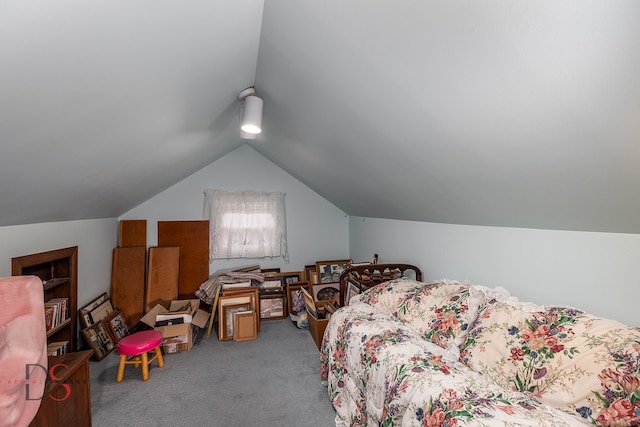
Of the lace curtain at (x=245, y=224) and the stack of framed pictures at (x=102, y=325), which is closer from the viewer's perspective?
the stack of framed pictures at (x=102, y=325)

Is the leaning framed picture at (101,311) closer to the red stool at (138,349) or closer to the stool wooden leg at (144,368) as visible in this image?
the red stool at (138,349)

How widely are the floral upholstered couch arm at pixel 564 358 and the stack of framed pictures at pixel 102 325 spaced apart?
3313 millimetres

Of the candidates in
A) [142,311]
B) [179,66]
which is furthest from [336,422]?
[142,311]

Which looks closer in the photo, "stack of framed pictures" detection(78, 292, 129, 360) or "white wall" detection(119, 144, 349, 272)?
"stack of framed pictures" detection(78, 292, 129, 360)

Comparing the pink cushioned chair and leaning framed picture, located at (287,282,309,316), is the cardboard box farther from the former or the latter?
the pink cushioned chair

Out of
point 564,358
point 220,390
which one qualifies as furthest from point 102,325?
point 564,358

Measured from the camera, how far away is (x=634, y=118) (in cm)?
82

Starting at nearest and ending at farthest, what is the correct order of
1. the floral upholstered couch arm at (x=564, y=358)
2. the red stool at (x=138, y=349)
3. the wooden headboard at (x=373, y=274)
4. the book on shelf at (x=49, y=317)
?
the floral upholstered couch arm at (x=564, y=358), the book on shelf at (x=49, y=317), the red stool at (x=138, y=349), the wooden headboard at (x=373, y=274)

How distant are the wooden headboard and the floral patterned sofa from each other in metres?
0.55

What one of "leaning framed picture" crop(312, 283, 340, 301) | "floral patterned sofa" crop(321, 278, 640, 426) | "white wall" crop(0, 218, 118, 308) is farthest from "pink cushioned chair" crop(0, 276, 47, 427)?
"leaning framed picture" crop(312, 283, 340, 301)

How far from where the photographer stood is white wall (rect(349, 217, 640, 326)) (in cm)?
130

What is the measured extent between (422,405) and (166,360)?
8.74 feet

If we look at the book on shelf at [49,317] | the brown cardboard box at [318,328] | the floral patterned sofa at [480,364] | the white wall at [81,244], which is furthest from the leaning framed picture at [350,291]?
the white wall at [81,244]

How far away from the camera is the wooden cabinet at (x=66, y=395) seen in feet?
4.08
